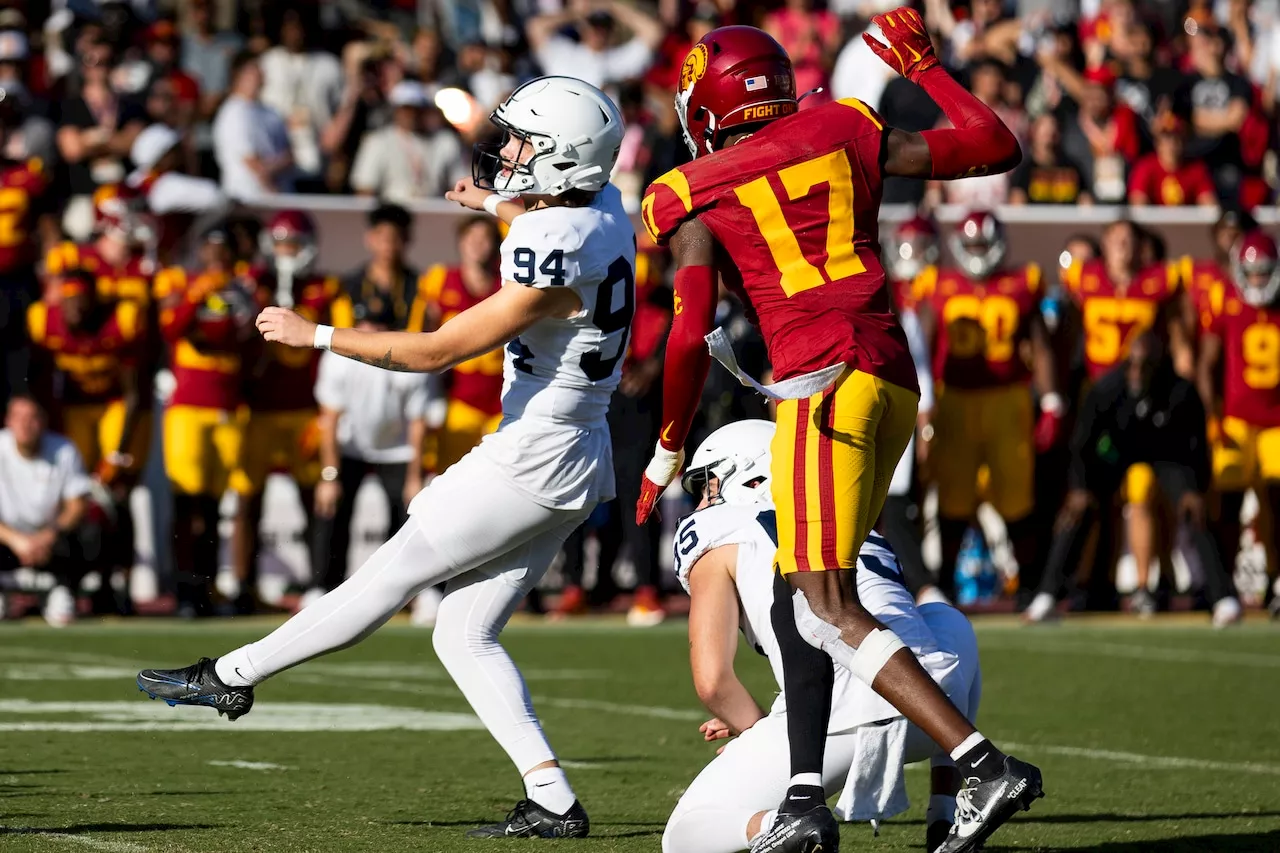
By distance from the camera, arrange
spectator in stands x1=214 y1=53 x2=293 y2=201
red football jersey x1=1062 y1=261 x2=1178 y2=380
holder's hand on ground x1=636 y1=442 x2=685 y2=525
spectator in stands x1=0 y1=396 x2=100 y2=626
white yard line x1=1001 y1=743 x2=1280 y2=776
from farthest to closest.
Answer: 1. spectator in stands x1=214 y1=53 x2=293 y2=201
2. red football jersey x1=1062 y1=261 x2=1178 y2=380
3. spectator in stands x1=0 y1=396 x2=100 y2=626
4. white yard line x1=1001 y1=743 x2=1280 y2=776
5. holder's hand on ground x1=636 y1=442 x2=685 y2=525

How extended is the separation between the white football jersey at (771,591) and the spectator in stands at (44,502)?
6692 mm

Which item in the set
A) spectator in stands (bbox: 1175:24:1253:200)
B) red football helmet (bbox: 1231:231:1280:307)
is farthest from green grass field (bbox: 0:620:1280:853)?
spectator in stands (bbox: 1175:24:1253:200)

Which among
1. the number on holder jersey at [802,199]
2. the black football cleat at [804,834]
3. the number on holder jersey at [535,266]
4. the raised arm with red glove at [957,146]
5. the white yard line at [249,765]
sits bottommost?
the white yard line at [249,765]

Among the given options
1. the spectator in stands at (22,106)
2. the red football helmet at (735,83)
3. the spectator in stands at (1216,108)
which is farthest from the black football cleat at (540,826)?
the spectator in stands at (1216,108)

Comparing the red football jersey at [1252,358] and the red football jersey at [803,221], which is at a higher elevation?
the red football jersey at [803,221]

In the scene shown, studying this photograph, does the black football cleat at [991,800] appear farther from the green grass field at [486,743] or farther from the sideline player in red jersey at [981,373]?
Result: the sideline player in red jersey at [981,373]

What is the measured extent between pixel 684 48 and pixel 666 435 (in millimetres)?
10502

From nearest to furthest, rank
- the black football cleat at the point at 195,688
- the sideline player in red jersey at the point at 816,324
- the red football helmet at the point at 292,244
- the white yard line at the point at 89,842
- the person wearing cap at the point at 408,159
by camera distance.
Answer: the sideline player in red jersey at the point at 816,324
the white yard line at the point at 89,842
the black football cleat at the point at 195,688
the red football helmet at the point at 292,244
the person wearing cap at the point at 408,159

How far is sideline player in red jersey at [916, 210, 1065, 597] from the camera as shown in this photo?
11.6 metres

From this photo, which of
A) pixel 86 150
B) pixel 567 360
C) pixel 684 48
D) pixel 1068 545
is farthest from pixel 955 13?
pixel 567 360

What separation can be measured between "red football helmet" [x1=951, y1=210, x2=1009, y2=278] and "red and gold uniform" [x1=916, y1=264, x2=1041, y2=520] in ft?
0.28

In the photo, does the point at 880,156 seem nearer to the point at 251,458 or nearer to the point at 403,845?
the point at 403,845

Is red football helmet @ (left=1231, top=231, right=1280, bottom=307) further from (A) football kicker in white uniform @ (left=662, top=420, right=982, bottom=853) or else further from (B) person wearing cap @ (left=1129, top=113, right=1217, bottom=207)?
(A) football kicker in white uniform @ (left=662, top=420, right=982, bottom=853)

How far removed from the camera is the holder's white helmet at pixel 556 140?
507cm
